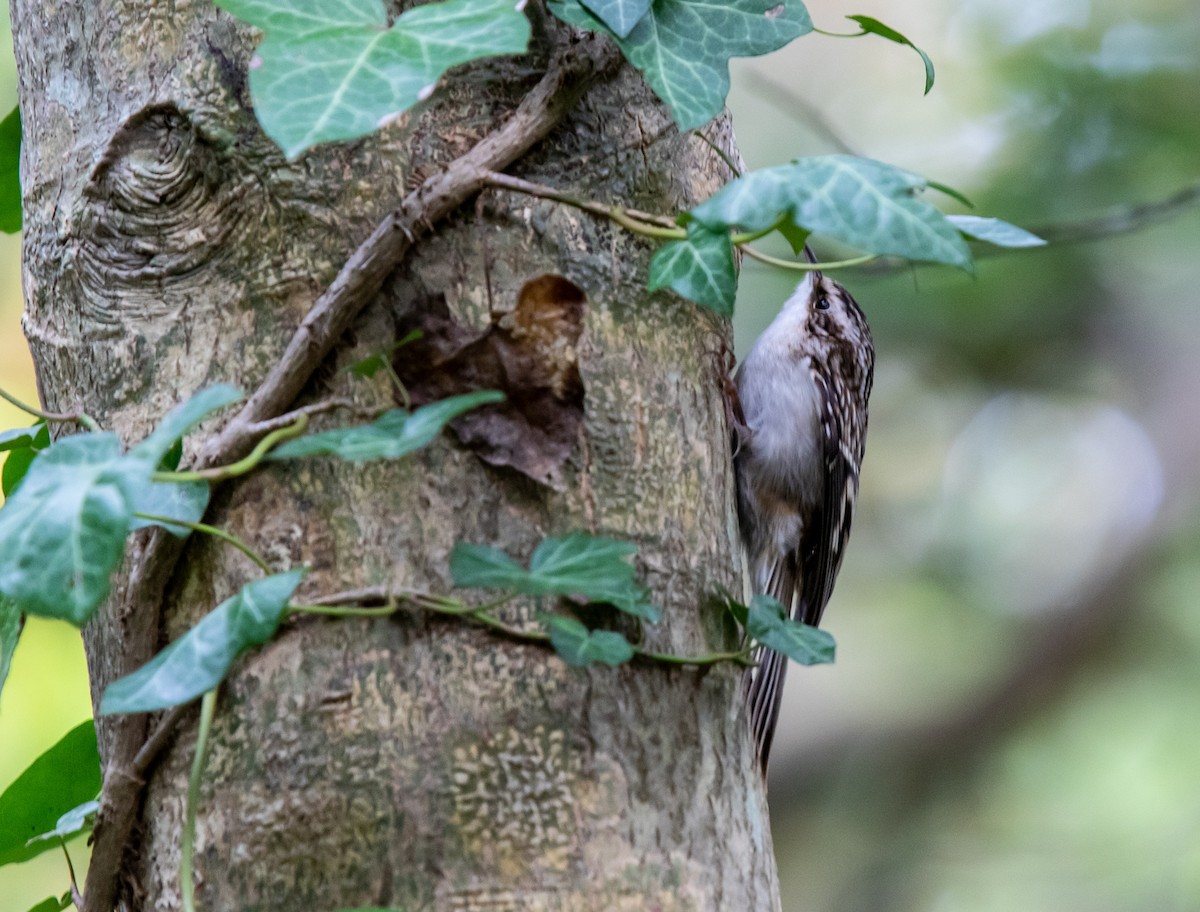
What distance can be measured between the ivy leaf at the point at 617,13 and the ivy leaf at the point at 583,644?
27.7 inches

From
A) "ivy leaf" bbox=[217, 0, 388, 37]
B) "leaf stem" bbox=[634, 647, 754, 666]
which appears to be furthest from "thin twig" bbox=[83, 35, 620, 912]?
"leaf stem" bbox=[634, 647, 754, 666]

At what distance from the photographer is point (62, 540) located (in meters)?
1.15

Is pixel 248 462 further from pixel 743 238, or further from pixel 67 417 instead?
pixel 743 238

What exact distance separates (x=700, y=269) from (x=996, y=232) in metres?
0.37

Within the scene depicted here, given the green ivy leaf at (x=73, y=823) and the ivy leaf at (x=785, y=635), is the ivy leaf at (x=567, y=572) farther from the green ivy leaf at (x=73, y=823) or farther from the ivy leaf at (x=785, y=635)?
the green ivy leaf at (x=73, y=823)

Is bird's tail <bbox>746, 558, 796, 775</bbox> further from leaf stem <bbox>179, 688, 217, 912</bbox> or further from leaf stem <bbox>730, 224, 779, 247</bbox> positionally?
leaf stem <bbox>179, 688, 217, 912</bbox>

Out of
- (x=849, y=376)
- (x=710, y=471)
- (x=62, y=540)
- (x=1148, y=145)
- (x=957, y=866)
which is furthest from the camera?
(x=957, y=866)

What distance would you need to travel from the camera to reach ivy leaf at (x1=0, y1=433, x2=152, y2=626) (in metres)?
1.13

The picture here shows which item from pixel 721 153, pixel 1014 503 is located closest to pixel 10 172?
pixel 721 153

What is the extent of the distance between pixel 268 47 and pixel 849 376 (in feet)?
7.77

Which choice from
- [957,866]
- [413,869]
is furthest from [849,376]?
[957,866]

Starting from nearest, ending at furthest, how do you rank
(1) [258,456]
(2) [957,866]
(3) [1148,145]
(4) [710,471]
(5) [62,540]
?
(5) [62,540] → (1) [258,456] → (4) [710,471] → (3) [1148,145] → (2) [957,866]

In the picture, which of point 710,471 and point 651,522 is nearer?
point 651,522

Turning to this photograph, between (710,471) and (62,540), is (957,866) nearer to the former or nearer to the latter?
(710,471)
